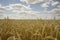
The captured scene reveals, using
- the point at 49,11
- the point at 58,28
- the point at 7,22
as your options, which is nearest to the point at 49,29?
the point at 58,28

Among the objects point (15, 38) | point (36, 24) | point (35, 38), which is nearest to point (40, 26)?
point (36, 24)

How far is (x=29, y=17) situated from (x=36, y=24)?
6.5 inches

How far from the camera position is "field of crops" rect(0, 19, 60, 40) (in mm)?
2410

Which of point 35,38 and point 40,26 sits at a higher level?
point 40,26

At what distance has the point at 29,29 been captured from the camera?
2.49m

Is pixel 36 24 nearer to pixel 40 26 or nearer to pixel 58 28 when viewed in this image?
pixel 40 26

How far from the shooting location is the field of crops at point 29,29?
2.41m

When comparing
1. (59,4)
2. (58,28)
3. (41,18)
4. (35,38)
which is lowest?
(35,38)

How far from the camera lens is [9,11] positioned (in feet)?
8.41

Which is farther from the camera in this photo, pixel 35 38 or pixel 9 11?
pixel 9 11

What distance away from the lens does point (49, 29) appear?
8.09 feet

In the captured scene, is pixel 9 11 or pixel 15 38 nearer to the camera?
pixel 15 38

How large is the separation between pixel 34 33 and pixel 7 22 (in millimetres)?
502

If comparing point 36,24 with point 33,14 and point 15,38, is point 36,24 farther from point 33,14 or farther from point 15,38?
point 15,38
